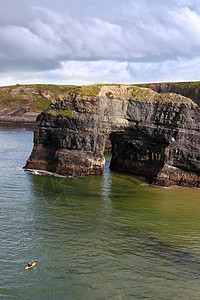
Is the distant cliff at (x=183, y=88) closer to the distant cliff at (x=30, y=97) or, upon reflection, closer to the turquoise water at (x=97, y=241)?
the distant cliff at (x=30, y=97)

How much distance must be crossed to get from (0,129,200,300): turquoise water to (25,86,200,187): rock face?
Result: 167 inches

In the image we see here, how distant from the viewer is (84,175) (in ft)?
125

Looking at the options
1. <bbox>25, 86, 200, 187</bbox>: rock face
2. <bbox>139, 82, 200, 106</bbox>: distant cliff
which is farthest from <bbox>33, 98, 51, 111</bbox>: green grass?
<bbox>25, 86, 200, 187</bbox>: rock face

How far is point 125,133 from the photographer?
132ft

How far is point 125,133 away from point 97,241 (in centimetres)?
2255

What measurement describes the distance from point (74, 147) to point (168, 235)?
63.8 ft

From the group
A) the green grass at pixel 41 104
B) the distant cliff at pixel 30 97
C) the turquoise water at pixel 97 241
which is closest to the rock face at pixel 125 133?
the turquoise water at pixel 97 241

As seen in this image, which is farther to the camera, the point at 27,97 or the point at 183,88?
the point at 27,97

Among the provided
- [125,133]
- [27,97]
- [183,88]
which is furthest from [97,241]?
[27,97]

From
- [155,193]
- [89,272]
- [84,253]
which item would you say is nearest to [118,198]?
[155,193]

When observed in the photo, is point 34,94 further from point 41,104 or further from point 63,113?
point 63,113

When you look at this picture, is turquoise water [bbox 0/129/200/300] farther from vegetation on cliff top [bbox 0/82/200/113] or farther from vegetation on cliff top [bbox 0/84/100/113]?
vegetation on cliff top [bbox 0/84/100/113]

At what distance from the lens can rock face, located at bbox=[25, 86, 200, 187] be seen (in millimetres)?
36562

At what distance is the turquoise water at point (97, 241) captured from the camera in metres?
14.7
